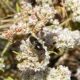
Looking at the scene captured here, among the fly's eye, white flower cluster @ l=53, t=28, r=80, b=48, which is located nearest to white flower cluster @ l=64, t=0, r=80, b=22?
white flower cluster @ l=53, t=28, r=80, b=48

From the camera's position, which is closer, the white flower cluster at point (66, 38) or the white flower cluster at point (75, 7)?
the white flower cluster at point (66, 38)

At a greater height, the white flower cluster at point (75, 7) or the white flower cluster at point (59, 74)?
the white flower cluster at point (75, 7)

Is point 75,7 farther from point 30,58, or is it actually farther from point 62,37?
point 30,58

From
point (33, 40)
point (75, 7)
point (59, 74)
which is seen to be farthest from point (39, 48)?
point (75, 7)

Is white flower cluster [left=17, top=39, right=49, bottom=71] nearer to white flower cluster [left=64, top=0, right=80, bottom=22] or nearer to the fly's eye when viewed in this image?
the fly's eye

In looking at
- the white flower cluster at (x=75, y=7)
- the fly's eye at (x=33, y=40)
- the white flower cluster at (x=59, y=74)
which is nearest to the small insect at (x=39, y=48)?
the fly's eye at (x=33, y=40)

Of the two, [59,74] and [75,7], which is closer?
[59,74]

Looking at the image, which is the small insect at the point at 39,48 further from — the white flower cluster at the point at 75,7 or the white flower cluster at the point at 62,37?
the white flower cluster at the point at 75,7

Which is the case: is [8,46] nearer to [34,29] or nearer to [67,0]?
[34,29]

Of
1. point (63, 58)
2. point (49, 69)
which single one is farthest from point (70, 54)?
point (49, 69)
